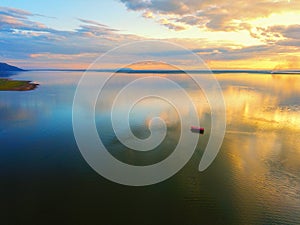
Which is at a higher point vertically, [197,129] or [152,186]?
[197,129]

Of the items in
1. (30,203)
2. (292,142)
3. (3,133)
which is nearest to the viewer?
(30,203)

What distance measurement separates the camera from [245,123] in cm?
3759

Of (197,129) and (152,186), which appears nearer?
(152,186)

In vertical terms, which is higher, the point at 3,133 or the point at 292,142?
the point at 292,142

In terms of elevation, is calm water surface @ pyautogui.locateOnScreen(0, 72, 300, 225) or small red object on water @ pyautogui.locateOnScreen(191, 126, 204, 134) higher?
small red object on water @ pyautogui.locateOnScreen(191, 126, 204, 134)

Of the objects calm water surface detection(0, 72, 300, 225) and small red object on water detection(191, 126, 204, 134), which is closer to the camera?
calm water surface detection(0, 72, 300, 225)

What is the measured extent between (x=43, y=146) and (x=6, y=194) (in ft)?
30.3

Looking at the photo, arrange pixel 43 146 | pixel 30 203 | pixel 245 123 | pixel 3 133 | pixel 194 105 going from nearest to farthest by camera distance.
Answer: pixel 30 203
pixel 43 146
pixel 3 133
pixel 245 123
pixel 194 105

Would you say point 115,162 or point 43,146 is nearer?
point 115,162

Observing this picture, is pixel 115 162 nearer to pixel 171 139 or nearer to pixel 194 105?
pixel 171 139

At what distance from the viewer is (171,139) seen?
29234 millimetres

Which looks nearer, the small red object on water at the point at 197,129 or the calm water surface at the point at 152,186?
the calm water surface at the point at 152,186

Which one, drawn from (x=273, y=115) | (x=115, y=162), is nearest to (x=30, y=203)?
(x=115, y=162)

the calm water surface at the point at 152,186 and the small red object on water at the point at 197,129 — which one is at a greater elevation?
the small red object on water at the point at 197,129
